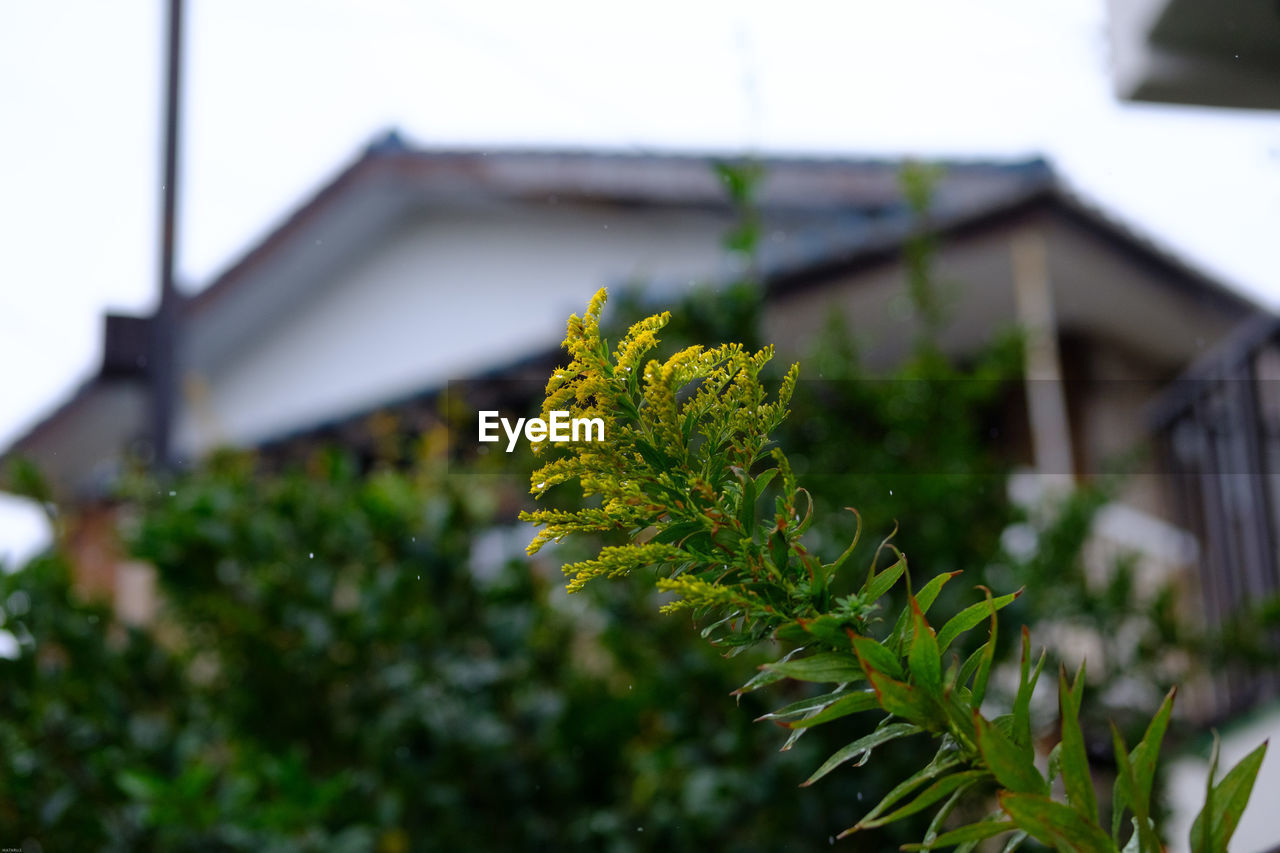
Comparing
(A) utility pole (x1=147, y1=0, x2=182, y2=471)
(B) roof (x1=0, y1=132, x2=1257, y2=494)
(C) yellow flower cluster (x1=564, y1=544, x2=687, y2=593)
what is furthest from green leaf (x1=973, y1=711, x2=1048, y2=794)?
(A) utility pole (x1=147, y1=0, x2=182, y2=471)

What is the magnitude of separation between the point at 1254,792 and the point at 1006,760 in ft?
2.41

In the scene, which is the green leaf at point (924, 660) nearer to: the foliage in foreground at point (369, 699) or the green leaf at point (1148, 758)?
the green leaf at point (1148, 758)

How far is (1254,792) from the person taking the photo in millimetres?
881

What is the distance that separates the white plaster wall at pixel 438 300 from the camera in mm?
4270

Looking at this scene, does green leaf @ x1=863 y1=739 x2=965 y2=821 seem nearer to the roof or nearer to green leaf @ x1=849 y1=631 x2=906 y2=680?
green leaf @ x1=849 y1=631 x2=906 y2=680

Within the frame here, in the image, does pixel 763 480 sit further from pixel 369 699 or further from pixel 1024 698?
pixel 369 699

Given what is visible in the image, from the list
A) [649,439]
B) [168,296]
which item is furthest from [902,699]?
[168,296]

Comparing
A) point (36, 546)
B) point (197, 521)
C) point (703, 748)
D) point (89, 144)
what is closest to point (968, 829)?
point (703, 748)

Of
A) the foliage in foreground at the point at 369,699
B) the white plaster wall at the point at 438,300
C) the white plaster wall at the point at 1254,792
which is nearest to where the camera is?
the white plaster wall at the point at 1254,792

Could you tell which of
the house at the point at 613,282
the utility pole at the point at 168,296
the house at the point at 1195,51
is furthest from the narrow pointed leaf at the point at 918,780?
the utility pole at the point at 168,296

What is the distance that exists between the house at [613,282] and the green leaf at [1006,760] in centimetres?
62

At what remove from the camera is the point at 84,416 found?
19.5 ft

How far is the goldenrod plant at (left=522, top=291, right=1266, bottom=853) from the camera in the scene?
317 mm

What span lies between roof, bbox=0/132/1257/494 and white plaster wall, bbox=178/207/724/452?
15 centimetres
